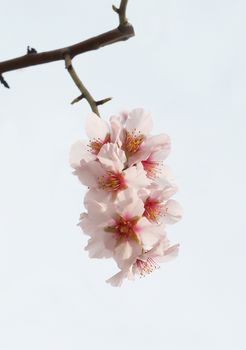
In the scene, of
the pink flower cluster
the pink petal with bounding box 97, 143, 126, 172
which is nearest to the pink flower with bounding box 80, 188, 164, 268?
the pink flower cluster

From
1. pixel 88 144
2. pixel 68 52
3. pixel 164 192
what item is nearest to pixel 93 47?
pixel 68 52

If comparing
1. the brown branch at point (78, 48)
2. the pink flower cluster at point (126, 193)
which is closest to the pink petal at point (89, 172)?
the pink flower cluster at point (126, 193)

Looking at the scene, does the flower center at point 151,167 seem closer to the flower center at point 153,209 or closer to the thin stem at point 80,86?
the flower center at point 153,209

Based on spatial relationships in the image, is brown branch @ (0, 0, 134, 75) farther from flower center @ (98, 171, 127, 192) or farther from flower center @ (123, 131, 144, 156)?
flower center @ (98, 171, 127, 192)

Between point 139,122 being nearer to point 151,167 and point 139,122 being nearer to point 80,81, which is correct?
point 151,167

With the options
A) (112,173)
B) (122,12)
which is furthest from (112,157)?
(122,12)

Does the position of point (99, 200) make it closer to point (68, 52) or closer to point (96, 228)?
point (96, 228)
